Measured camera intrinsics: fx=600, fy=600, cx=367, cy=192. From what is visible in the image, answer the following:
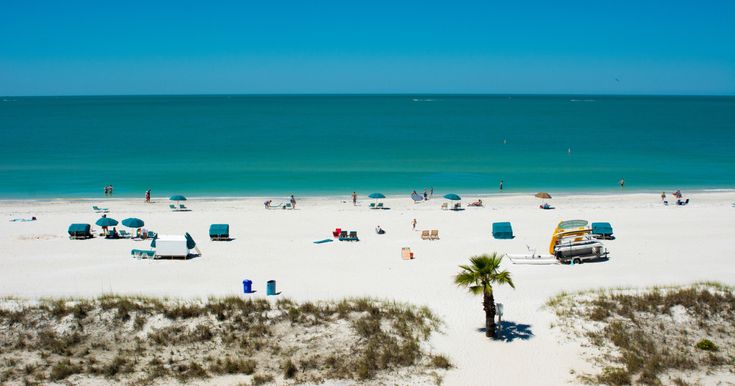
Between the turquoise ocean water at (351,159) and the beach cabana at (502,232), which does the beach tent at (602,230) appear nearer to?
the beach cabana at (502,232)

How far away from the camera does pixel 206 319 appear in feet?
55.8

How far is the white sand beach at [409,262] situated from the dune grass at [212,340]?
140 cm

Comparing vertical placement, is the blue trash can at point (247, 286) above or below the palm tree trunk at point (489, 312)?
above

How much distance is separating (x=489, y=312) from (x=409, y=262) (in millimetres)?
8293

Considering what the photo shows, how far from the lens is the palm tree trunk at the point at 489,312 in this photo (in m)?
16.2

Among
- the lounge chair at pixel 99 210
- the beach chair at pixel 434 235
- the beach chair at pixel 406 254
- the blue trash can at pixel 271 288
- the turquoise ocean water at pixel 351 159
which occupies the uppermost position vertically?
the turquoise ocean water at pixel 351 159

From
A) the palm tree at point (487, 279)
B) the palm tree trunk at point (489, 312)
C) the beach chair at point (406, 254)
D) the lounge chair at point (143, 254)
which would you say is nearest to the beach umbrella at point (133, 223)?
the lounge chair at point (143, 254)

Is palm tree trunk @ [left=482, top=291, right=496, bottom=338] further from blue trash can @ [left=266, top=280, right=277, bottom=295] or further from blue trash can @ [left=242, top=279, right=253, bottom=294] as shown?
blue trash can @ [left=242, top=279, right=253, bottom=294]

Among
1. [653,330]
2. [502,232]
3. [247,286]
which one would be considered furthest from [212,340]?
[502,232]

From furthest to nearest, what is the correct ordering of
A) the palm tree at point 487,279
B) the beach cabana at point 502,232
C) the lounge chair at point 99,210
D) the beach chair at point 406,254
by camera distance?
the lounge chair at point 99,210 < the beach cabana at point 502,232 < the beach chair at point 406,254 < the palm tree at point 487,279

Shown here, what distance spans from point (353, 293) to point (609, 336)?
8003 mm

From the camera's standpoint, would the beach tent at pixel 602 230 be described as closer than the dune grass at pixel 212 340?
No

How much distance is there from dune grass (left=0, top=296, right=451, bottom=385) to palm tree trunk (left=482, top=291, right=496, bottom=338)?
1515mm

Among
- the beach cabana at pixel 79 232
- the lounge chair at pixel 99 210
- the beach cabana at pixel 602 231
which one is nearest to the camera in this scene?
the beach cabana at pixel 602 231
